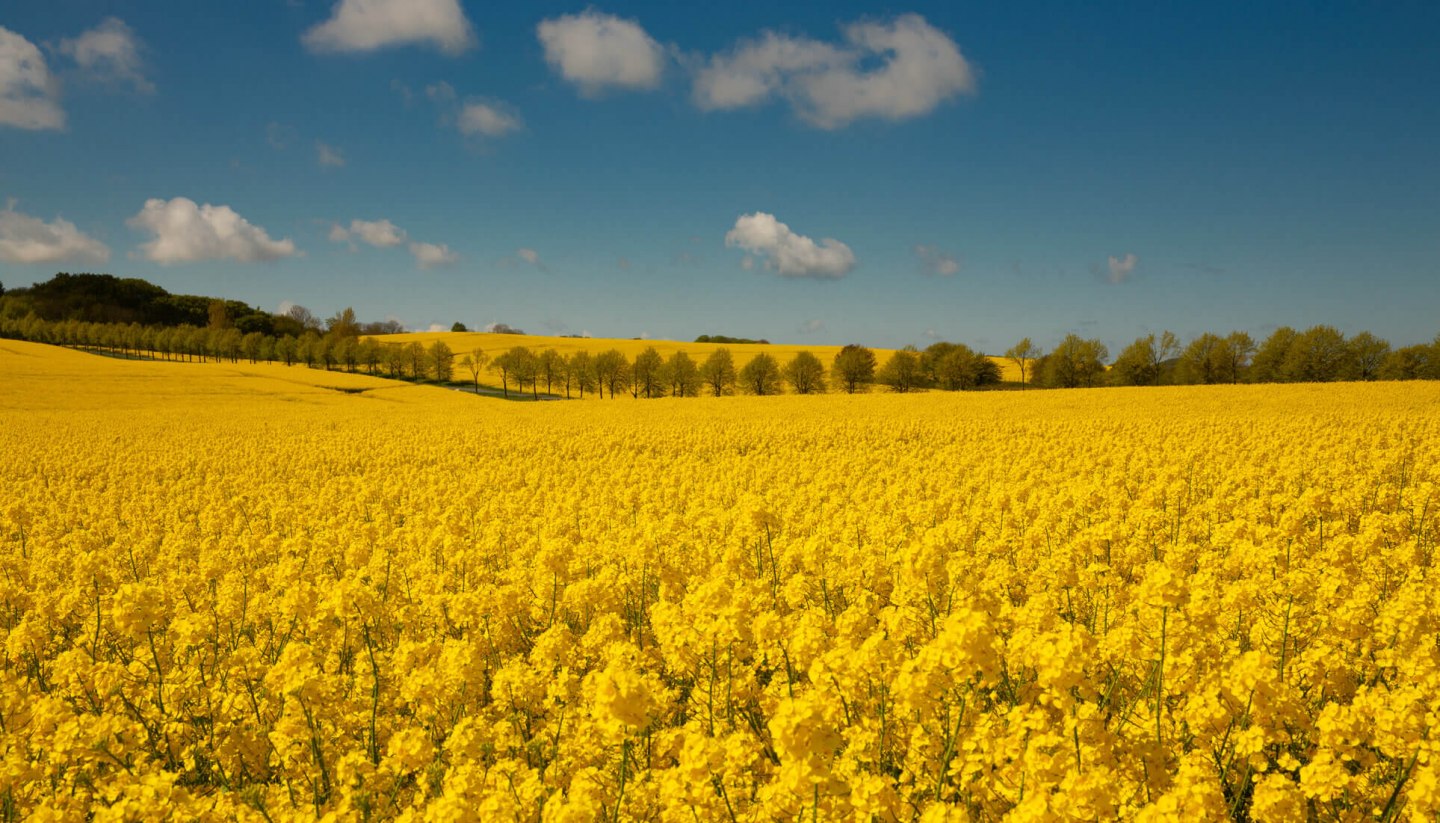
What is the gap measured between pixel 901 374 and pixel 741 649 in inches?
2793

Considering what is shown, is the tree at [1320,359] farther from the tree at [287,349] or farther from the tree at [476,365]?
the tree at [287,349]

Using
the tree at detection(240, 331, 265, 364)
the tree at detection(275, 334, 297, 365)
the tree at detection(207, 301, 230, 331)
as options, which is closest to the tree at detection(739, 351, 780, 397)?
the tree at detection(275, 334, 297, 365)

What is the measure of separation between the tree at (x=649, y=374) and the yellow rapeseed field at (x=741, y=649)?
60.7 meters

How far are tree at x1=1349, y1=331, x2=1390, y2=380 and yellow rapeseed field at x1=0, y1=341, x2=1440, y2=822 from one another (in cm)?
6676

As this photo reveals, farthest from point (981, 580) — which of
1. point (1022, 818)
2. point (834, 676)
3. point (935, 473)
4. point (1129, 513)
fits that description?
point (935, 473)

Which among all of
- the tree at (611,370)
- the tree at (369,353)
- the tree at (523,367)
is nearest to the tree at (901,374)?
the tree at (611,370)

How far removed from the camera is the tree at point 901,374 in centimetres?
7319

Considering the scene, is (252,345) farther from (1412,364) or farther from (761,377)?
(1412,364)

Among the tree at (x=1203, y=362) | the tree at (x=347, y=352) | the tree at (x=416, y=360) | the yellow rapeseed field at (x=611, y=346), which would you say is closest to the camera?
the tree at (x=1203, y=362)

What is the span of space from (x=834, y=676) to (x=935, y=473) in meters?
11.1

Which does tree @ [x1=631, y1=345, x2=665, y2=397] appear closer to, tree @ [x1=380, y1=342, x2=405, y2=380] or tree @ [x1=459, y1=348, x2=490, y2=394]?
tree @ [x1=459, y1=348, x2=490, y2=394]

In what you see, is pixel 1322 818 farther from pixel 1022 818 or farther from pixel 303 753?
pixel 303 753

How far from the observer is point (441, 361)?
8481 cm

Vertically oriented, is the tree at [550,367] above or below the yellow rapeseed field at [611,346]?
below
